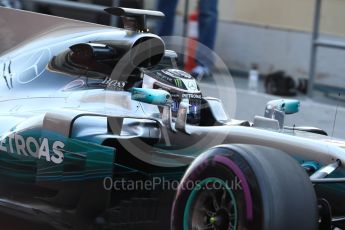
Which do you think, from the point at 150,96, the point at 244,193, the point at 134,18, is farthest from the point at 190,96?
the point at 244,193

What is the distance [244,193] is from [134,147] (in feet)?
3.14

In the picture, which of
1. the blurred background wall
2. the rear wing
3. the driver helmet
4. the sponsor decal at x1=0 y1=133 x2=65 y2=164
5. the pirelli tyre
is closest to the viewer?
the pirelli tyre

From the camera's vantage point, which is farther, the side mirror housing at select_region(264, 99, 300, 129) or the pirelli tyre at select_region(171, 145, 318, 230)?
the side mirror housing at select_region(264, 99, 300, 129)

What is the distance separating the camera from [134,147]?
4168 mm

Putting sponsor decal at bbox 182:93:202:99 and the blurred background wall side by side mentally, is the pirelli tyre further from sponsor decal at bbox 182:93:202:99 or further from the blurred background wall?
the blurred background wall

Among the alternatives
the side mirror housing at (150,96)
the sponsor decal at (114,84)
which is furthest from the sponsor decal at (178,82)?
the side mirror housing at (150,96)

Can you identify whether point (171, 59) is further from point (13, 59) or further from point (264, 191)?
point (264, 191)

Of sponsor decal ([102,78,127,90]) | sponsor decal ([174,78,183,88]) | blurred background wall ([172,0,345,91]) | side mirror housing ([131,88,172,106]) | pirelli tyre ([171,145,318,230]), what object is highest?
side mirror housing ([131,88,172,106])

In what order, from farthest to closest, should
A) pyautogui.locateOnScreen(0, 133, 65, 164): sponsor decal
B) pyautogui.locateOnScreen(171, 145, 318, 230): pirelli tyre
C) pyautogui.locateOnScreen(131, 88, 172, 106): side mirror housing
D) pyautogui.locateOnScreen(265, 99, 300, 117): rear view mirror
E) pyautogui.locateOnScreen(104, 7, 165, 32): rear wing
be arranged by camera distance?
pyautogui.locateOnScreen(104, 7, 165, 32): rear wing
pyautogui.locateOnScreen(265, 99, 300, 117): rear view mirror
pyautogui.locateOnScreen(0, 133, 65, 164): sponsor decal
pyautogui.locateOnScreen(131, 88, 172, 106): side mirror housing
pyautogui.locateOnScreen(171, 145, 318, 230): pirelli tyre

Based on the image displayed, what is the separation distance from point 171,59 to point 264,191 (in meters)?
2.05

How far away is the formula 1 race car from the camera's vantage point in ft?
11.4

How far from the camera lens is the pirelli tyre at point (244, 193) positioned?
3.32m

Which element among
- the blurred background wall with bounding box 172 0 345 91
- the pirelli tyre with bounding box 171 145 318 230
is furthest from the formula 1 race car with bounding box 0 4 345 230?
the blurred background wall with bounding box 172 0 345 91

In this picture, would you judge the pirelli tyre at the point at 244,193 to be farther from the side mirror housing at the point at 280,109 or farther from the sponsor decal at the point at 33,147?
the side mirror housing at the point at 280,109
